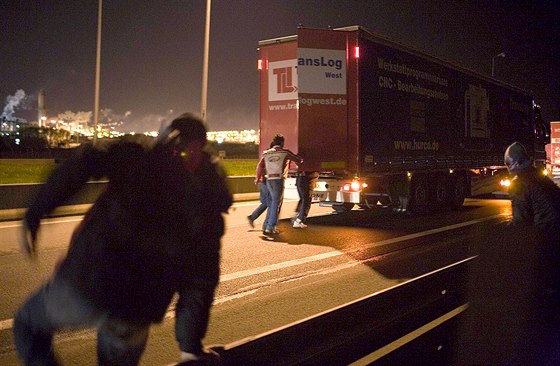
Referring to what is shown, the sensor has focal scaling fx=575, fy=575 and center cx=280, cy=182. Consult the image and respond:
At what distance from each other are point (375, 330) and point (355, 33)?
27.4 ft

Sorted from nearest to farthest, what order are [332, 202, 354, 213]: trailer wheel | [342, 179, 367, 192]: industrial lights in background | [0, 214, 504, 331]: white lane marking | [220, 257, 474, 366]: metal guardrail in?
[220, 257, 474, 366]: metal guardrail → [0, 214, 504, 331]: white lane marking → [342, 179, 367, 192]: industrial lights in background → [332, 202, 354, 213]: trailer wheel

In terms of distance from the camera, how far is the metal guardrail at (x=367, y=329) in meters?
3.17

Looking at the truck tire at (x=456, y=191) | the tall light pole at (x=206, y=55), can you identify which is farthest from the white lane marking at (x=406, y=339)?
the tall light pole at (x=206, y=55)

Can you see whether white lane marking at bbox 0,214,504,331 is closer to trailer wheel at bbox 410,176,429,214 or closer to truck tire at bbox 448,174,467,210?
trailer wheel at bbox 410,176,429,214

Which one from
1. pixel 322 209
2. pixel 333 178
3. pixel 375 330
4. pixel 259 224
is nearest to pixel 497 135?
pixel 322 209

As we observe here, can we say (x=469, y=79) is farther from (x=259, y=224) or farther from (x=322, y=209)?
(x=259, y=224)

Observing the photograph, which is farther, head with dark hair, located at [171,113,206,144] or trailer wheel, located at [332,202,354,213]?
trailer wheel, located at [332,202,354,213]

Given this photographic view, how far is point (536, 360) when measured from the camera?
4.04 meters

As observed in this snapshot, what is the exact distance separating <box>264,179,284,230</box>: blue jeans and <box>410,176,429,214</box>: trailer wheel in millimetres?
4550

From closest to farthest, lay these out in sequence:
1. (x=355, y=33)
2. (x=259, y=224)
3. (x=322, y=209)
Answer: (x=355, y=33) < (x=259, y=224) < (x=322, y=209)

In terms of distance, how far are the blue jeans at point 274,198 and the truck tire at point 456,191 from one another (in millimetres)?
6983

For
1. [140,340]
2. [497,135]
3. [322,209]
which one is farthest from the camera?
[497,135]

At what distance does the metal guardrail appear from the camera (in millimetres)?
3168

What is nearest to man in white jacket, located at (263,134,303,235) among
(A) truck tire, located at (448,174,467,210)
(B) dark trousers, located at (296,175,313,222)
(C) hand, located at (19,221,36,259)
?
(B) dark trousers, located at (296,175,313,222)
